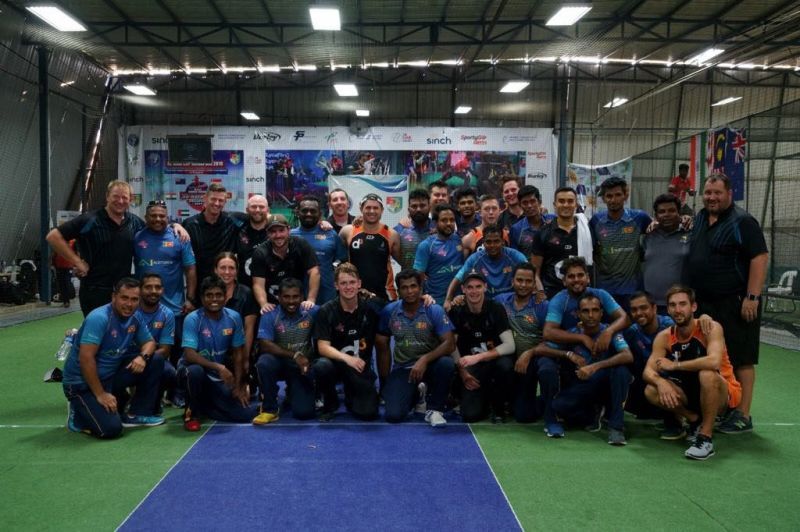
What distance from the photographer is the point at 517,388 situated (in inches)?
177

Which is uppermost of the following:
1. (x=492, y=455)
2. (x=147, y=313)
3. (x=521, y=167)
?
(x=521, y=167)

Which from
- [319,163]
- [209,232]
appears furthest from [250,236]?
[319,163]

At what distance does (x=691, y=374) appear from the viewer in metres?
3.91

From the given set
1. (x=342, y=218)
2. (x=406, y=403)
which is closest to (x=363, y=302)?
(x=406, y=403)

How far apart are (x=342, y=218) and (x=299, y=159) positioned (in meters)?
9.39

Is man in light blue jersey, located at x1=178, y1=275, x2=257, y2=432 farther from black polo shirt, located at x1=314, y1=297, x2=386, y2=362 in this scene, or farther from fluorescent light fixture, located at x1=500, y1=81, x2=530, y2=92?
fluorescent light fixture, located at x1=500, y1=81, x2=530, y2=92

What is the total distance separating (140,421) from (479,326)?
287 centimetres

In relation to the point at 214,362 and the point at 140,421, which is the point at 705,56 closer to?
the point at 214,362

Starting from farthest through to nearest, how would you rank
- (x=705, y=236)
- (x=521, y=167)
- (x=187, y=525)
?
1. (x=521, y=167)
2. (x=705, y=236)
3. (x=187, y=525)

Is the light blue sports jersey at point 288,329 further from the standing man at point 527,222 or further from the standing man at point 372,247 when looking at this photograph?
the standing man at point 527,222

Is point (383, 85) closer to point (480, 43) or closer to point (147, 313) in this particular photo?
point (480, 43)

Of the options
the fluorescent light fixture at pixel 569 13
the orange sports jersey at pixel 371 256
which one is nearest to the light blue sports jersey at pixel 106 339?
the orange sports jersey at pixel 371 256

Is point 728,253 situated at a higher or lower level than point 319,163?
lower

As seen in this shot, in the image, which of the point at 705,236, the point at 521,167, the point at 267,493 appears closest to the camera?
the point at 267,493
